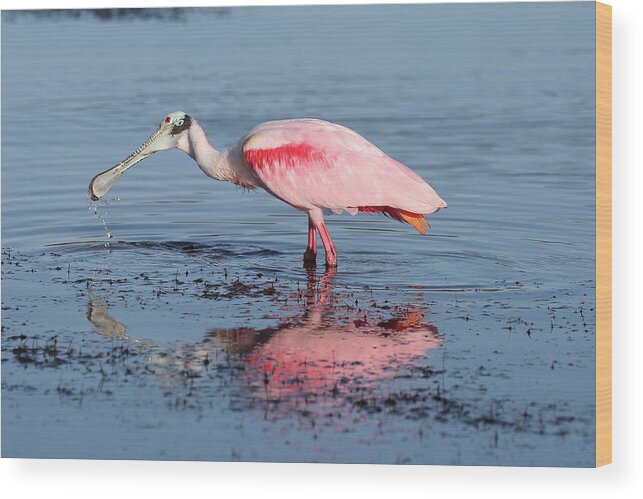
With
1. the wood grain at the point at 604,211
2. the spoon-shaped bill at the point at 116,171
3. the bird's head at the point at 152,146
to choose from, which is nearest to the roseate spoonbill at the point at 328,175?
the bird's head at the point at 152,146

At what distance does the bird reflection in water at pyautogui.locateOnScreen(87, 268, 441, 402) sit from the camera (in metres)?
10.8

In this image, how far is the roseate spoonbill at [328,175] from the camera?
13.1m

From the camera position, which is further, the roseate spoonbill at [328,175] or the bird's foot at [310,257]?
the bird's foot at [310,257]

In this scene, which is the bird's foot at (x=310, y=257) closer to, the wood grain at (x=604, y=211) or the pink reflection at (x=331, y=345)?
the pink reflection at (x=331, y=345)

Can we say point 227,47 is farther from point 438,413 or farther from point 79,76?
point 438,413

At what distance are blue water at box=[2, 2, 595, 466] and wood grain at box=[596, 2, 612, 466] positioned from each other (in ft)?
0.39

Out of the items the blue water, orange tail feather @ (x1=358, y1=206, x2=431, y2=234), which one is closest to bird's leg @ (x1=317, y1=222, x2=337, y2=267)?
the blue water

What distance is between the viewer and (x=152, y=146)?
46.6 ft

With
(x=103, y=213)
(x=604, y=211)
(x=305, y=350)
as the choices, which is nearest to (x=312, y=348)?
(x=305, y=350)

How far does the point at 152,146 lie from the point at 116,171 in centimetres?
32

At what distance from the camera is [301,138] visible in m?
13.4

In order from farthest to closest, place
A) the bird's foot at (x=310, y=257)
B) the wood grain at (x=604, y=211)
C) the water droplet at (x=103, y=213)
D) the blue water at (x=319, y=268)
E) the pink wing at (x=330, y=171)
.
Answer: the water droplet at (x=103, y=213) < the bird's foot at (x=310, y=257) < the pink wing at (x=330, y=171) < the wood grain at (x=604, y=211) < the blue water at (x=319, y=268)

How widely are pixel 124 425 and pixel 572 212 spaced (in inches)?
120

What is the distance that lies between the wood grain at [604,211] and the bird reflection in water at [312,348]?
1058 mm
